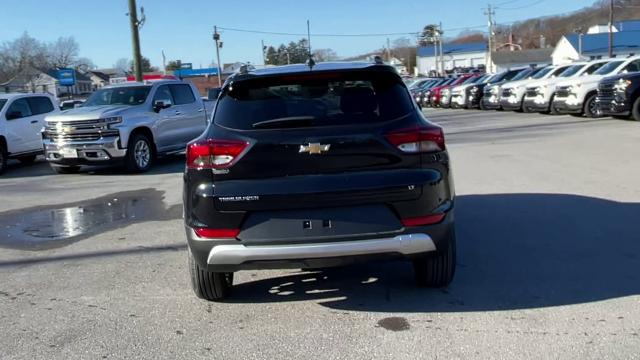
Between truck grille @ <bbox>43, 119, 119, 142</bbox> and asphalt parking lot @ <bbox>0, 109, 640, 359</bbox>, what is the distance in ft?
12.5

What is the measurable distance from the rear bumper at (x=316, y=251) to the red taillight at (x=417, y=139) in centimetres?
52

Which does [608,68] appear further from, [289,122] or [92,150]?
[289,122]

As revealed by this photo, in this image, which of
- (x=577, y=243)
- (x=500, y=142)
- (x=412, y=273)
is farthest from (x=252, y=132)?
(x=500, y=142)

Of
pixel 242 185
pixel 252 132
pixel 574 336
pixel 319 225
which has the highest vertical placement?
pixel 252 132

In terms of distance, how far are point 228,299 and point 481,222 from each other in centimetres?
331

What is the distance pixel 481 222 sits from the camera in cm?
706

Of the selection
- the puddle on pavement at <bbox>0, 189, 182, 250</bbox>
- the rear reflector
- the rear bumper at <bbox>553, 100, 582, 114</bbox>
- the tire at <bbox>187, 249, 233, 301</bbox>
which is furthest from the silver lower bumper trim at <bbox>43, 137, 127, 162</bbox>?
the rear bumper at <bbox>553, 100, 582, 114</bbox>

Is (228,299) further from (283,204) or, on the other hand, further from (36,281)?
(36,281)

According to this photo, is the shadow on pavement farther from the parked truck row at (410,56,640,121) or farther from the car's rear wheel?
the car's rear wheel

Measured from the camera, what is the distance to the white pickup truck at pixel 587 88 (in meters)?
18.4

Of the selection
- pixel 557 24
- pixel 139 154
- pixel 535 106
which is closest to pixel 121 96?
pixel 139 154

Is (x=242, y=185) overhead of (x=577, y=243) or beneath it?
overhead

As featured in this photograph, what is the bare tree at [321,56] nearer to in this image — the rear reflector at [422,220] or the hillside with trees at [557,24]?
the rear reflector at [422,220]

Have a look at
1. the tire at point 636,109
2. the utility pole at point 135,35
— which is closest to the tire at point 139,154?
the utility pole at point 135,35
